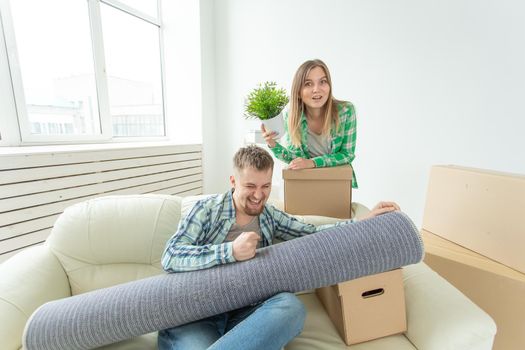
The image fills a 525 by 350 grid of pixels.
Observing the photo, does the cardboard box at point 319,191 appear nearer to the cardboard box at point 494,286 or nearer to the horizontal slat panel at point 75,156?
the cardboard box at point 494,286

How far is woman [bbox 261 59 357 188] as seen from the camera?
51.3 inches

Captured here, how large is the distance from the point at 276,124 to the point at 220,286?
0.95m

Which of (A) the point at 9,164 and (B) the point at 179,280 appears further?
(A) the point at 9,164

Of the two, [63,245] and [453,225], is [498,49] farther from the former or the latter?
[63,245]

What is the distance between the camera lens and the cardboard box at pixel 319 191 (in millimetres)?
1242

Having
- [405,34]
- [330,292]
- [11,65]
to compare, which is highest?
[405,34]

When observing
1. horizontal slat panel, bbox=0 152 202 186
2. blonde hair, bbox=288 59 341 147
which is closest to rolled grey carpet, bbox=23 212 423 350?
blonde hair, bbox=288 59 341 147

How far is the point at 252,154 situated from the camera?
960 millimetres

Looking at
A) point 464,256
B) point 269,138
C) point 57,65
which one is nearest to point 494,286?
point 464,256

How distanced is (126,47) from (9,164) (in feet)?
4.93

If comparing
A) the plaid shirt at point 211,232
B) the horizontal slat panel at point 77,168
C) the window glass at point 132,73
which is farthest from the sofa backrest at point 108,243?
the window glass at point 132,73

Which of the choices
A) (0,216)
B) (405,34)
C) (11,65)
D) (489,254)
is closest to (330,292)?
(489,254)

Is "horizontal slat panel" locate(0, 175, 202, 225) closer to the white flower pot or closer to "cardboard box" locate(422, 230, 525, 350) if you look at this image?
the white flower pot

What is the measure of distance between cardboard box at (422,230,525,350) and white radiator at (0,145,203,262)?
1926mm
